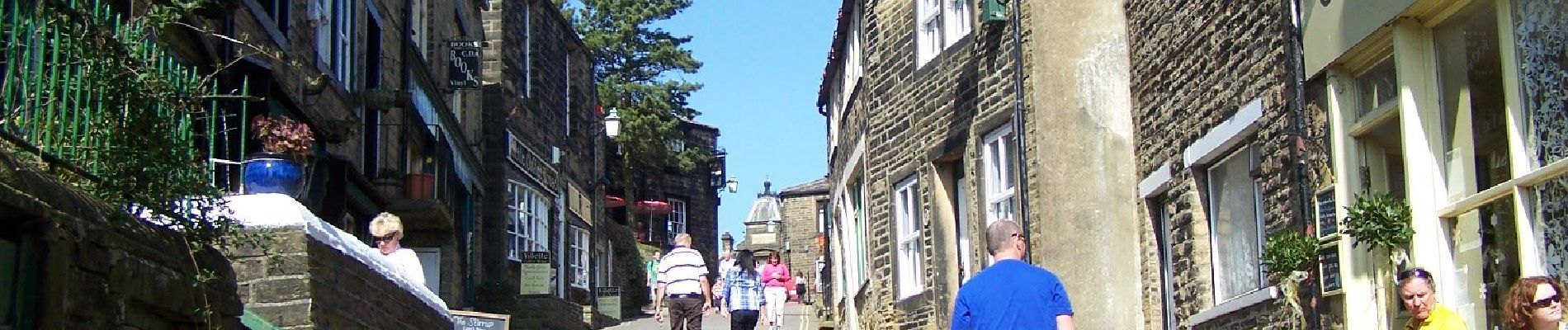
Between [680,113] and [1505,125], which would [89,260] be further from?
[680,113]

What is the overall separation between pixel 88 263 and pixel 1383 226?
6075 mm

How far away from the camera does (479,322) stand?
14.3 metres

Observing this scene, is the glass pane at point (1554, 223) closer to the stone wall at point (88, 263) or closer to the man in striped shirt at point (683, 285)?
the stone wall at point (88, 263)

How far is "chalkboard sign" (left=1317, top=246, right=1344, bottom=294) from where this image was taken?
9648 mm

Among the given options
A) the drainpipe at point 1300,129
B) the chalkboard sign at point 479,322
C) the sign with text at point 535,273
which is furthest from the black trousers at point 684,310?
the sign with text at point 535,273

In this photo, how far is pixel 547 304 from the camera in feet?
86.7

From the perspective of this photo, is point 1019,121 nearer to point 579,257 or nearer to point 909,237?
point 909,237

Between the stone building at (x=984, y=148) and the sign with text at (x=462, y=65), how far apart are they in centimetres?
478

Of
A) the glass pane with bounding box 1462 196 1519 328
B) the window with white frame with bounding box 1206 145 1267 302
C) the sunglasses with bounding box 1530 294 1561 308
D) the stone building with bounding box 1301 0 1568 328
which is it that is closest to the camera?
the sunglasses with bounding box 1530 294 1561 308

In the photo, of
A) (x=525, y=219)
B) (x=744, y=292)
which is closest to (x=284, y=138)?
(x=744, y=292)

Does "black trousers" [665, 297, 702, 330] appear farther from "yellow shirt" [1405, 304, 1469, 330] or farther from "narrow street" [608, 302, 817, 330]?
"yellow shirt" [1405, 304, 1469, 330]

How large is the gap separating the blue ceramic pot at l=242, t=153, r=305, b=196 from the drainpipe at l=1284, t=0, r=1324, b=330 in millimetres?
5432

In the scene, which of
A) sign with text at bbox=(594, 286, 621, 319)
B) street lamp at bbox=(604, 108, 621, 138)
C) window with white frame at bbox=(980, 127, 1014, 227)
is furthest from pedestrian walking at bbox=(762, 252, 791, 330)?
street lamp at bbox=(604, 108, 621, 138)

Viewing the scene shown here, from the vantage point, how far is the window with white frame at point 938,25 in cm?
1656
